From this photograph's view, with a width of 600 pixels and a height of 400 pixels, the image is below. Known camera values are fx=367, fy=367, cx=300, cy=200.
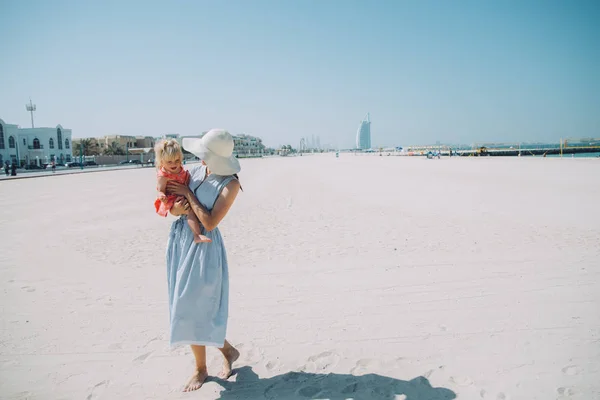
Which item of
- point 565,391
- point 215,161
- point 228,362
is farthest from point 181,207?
point 565,391

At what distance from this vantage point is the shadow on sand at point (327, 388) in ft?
7.92

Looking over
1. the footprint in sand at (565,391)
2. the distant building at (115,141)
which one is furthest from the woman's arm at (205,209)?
the distant building at (115,141)

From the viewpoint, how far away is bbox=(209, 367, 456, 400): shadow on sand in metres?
2.41

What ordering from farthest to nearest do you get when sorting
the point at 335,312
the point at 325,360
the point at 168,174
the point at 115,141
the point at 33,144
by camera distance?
the point at 115,141 < the point at 33,144 < the point at 335,312 < the point at 325,360 < the point at 168,174

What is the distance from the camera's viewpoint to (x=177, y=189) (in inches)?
89.6

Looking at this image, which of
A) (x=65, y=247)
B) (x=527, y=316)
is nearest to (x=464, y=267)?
(x=527, y=316)

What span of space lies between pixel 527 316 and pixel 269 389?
2.51 metres

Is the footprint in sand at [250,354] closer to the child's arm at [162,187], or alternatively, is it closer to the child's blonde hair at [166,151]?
the child's arm at [162,187]

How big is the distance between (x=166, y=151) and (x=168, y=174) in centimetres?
14

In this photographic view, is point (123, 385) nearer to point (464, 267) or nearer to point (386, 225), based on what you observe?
point (464, 267)

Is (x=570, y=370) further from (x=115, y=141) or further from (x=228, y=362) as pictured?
(x=115, y=141)

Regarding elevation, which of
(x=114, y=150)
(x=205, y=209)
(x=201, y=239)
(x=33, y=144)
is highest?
(x=114, y=150)

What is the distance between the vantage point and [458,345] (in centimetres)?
298

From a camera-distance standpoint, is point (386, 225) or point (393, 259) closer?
point (393, 259)
